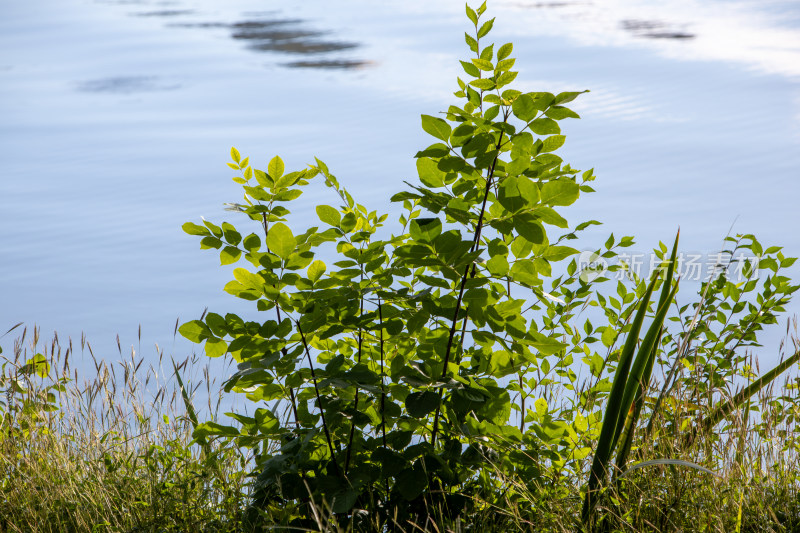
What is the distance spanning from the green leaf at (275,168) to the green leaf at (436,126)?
0.46 m

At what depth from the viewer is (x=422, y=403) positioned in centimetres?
172

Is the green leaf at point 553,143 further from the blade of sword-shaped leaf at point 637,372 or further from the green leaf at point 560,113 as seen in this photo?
the blade of sword-shaped leaf at point 637,372

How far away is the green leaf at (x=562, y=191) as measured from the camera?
164 cm

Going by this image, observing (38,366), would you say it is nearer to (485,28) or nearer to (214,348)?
Answer: (214,348)

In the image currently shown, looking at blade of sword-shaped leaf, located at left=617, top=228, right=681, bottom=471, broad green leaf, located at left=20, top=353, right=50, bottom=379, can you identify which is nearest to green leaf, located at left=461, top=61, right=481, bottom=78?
blade of sword-shaped leaf, located at left=617, top=228, right=681, bottom=471

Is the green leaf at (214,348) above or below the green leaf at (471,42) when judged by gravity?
below

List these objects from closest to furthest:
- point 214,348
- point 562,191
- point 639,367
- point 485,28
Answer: point 562,191 → point 485,28 → point 214,348 → point 639,367

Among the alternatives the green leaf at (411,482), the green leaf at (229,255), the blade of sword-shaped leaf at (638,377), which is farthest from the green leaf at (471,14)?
the green leaf at (411,482)

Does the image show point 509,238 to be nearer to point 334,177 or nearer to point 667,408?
point 334,177

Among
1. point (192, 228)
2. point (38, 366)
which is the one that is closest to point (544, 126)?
point (192, 228)

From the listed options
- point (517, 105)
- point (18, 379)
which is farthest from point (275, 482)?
point (18, 379)

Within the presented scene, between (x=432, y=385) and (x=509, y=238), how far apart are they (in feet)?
1.68

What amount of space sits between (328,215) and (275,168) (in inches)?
9.2

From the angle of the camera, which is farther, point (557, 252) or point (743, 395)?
point (743, 395)
